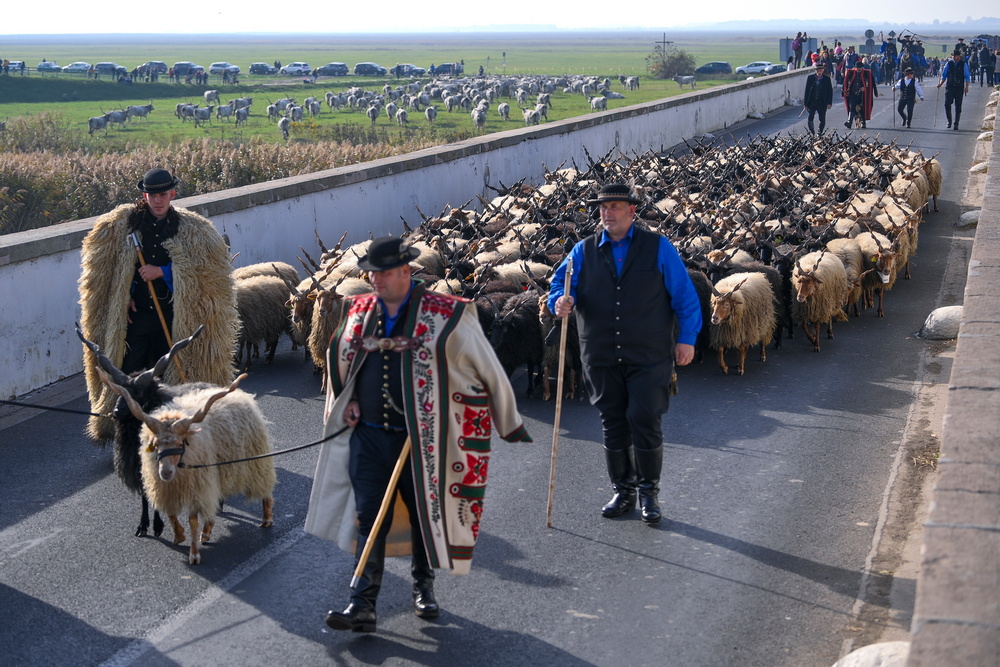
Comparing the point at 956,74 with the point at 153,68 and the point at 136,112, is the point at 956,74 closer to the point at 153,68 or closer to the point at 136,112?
the point at 136,112

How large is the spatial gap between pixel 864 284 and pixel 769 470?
19.3 ft

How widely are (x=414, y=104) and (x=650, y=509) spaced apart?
163ft

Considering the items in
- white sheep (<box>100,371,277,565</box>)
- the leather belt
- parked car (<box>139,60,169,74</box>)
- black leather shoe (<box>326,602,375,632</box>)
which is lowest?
black leather shoe (<box>326,602,375,632</box>)

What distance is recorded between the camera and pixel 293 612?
5.52m

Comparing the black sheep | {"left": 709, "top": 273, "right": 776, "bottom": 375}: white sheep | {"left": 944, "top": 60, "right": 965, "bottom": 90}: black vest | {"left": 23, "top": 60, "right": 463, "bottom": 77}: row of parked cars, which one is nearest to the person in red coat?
{"left": 944, "top": 60, "right": 965, "bottom": 90}: black vest

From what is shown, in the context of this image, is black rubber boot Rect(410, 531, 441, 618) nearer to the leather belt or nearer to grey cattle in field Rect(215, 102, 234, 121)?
the leather belt

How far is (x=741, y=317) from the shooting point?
10.2 meters

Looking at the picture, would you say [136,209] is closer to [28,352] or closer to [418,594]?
[28,352]

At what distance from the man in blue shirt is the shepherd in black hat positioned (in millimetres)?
2574

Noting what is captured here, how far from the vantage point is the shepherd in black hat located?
7.45 metres

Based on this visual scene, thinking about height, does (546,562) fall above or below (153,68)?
below

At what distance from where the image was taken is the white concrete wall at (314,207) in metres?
9.34

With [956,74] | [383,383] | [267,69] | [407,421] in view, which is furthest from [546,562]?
[267,69]

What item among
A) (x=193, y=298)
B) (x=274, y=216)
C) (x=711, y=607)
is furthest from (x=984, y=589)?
(x=274, y=216)
